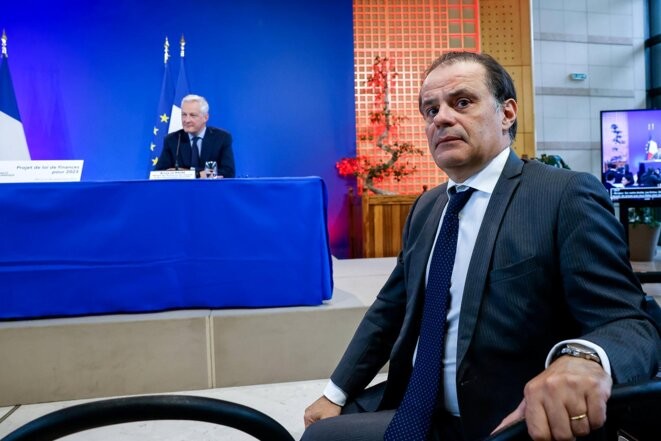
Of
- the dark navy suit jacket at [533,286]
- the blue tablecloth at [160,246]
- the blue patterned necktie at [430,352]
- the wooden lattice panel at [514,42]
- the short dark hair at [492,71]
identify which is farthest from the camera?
the wooden lattice panel at [514,42]

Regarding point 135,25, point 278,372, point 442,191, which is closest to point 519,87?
point 135,25

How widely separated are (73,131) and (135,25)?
3.85 ft

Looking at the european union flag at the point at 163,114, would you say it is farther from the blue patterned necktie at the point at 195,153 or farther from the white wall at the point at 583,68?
the white wall at the point at 583,68

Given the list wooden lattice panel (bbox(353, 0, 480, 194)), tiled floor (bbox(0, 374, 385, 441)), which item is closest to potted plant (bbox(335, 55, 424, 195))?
wooden lattice panel (bbox(353, 0, 480, 194))

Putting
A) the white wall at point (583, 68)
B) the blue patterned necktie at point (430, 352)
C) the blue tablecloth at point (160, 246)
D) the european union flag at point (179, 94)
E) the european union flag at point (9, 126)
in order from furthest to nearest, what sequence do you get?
the white wall at point (583, 68)
the european union flag at point (179, 94)
the european union flag at point (9, 126)
the blue tablecloth at point (160, 246)
the blue patterned necktie at point (430, 352)

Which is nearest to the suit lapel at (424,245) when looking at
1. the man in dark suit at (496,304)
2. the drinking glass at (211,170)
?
the man in dark suit at (496,304)

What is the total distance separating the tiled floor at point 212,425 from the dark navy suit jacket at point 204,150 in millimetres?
1683

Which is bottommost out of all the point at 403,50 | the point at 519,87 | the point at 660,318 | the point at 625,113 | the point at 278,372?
the point at 278,372

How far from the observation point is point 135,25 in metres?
4.79

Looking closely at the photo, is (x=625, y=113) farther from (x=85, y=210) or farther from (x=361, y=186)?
(x=85, y=210)

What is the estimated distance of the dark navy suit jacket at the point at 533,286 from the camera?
741 millimetres

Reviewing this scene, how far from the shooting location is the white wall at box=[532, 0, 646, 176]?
612cm

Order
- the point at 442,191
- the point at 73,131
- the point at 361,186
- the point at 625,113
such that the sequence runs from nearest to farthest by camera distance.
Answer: the point at 442,191 → the point at 625,113 → the point at 73,131 → the point at 361,186

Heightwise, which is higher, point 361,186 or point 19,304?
point 361,186
